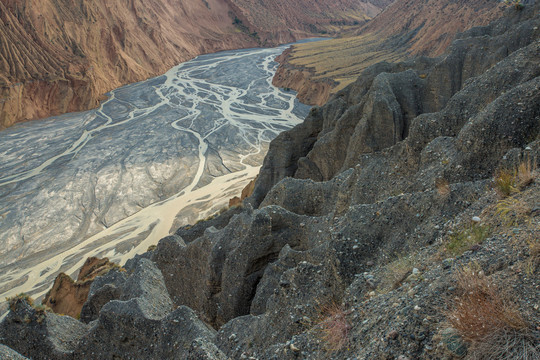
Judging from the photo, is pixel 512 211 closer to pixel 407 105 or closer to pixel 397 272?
pixel 397 272

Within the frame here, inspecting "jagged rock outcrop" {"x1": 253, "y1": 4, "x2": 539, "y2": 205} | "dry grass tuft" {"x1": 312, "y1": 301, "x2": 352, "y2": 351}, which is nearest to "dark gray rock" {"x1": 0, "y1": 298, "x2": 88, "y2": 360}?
"dry grass tuft" {"x1": 312, "y1": 301, "x2": 352, "y2": 351}

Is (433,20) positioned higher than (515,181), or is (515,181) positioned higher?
(433,20)

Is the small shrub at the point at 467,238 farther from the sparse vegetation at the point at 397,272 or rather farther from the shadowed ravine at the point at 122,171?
the shadowed ravine at the point at 122,171

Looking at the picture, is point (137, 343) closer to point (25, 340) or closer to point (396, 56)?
point (25, 340)

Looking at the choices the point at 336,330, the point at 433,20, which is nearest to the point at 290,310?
the point at 336,330

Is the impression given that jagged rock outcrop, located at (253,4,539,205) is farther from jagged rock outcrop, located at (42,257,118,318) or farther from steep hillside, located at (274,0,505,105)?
steep hillside, located at (274,0,505,105)

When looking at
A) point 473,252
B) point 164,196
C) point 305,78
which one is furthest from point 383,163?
point 305,78

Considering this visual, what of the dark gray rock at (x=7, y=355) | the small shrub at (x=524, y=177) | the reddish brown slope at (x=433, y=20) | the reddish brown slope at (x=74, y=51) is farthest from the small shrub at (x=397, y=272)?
the reddish brown slope at (x=74, y=51)
